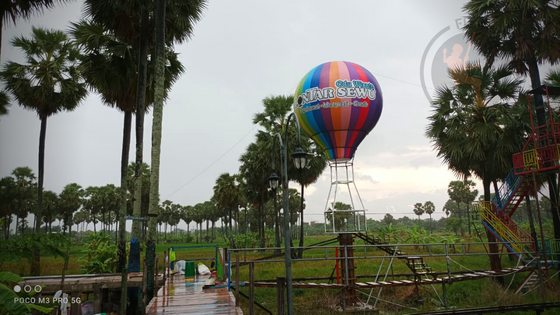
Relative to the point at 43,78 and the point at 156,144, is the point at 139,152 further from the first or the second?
the point at 43,78

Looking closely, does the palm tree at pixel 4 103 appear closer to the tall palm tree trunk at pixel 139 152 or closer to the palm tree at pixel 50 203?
the tall palm tree trunk at pixel 139 152

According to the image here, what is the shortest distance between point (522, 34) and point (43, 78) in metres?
27.9

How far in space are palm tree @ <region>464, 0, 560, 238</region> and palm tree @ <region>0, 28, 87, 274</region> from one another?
2469cm

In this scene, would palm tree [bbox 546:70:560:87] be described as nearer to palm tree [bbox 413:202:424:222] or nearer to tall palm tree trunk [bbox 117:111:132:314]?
tall palm tree trunk [bbox 117:111:132:314]

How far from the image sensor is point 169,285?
48.7 feet

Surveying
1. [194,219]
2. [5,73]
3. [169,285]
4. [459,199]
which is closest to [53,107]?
[5,73]

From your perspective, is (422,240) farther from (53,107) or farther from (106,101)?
(53,107)

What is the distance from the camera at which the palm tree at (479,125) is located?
20812mm

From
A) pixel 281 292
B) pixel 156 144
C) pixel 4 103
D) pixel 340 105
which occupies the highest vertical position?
pixel 4 103

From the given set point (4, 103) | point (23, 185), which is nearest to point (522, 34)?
point (4, 103)

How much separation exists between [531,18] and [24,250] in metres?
24.9

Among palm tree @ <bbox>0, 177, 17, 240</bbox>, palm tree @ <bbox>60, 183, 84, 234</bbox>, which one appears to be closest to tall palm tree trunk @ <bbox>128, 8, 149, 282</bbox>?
palm tree @ <bbox>0, 177, 17, 240</bbox>

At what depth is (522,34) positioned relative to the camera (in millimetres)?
20234

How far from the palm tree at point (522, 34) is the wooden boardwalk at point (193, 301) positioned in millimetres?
17035
